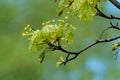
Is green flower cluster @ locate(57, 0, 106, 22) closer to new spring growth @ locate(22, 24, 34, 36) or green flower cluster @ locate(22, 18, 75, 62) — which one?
green flower cluster @ locate(22, 18, 75, 62)

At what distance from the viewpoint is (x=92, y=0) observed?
157cm

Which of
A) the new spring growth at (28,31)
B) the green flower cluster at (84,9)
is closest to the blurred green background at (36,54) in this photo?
the new spring growth at (28,31)

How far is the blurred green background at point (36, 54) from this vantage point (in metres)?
8.07

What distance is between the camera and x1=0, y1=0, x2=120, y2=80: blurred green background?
8070mm

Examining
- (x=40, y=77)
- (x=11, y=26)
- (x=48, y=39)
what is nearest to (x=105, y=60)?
(x=40, y=77)

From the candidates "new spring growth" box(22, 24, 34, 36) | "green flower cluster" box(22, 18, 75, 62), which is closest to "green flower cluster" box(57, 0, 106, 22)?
"green flower cluster" box(22, 18, 75, 62)

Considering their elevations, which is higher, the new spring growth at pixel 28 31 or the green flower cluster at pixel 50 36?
the new spring growth at pixel 28 31

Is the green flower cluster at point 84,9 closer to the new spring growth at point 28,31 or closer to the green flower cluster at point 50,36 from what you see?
the green flower cluster at point 50,36

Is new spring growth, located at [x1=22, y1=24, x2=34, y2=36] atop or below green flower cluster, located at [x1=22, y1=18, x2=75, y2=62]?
atop

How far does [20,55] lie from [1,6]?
1040 millimetres

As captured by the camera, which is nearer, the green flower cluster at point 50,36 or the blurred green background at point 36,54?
the green flower cluster at point 50,36

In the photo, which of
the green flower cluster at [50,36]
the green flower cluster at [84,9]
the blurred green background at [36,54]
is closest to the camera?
the green flower cluster at [84,9]

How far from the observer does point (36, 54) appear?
7.98 meters

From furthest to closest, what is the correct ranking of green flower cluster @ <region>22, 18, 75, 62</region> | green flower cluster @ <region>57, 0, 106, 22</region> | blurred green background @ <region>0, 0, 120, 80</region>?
1. blurred green background @ <region>0, 0, 120, 80</region>
2. green flower cluster @ <region>22, 18, 75, 62</region>
3. green flower cluster @ <region>57, 0, 106, 22</region>
